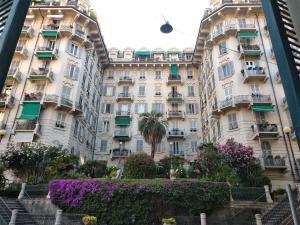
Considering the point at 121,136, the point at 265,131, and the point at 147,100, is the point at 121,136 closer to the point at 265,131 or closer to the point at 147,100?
the point at 147,100

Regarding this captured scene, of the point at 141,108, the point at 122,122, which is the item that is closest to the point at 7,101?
the point at 122,122

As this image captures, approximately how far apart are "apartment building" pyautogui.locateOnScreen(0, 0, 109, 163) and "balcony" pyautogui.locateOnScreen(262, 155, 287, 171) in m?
24.0

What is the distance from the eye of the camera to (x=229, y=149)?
26422 mm

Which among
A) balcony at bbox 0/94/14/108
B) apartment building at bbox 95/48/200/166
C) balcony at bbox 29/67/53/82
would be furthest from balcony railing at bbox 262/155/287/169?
balcony at bbox 0/94/14/108

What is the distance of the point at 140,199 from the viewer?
2114cm

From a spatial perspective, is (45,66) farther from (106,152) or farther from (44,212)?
(44,212)

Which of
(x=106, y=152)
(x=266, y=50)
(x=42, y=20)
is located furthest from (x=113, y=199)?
(x=42, y=20)

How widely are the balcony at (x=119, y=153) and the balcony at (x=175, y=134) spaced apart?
7152 millimetres

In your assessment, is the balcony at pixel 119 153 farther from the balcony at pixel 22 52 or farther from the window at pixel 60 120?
the balcony at pixel 22 52

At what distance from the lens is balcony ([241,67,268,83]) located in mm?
32438

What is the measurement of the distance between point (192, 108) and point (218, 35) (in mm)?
13478

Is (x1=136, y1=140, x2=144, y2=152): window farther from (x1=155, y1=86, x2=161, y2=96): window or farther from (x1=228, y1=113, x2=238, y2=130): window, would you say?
(x1=228, y1=113, x2=238, y2=130): window

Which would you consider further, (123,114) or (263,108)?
(123,114)

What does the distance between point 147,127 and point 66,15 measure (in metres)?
21.6
